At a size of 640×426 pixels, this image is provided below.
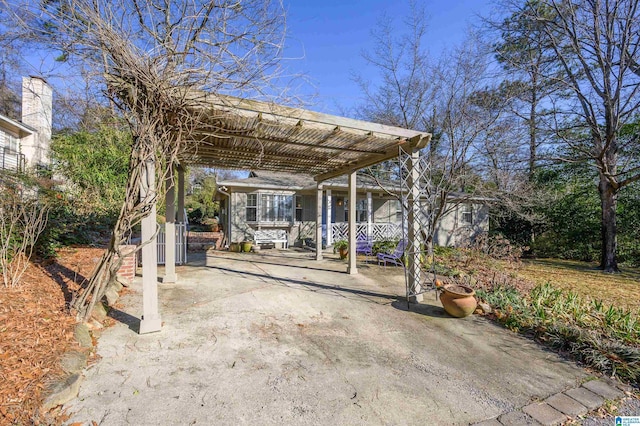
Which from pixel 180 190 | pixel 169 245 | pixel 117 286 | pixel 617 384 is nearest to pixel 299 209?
pixel 180 190

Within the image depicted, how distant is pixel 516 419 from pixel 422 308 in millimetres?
2692

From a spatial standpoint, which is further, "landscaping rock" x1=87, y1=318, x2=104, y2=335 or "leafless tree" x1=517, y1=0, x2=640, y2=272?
"leafless tree" x1=517, y1=0, x2=640, y2=272

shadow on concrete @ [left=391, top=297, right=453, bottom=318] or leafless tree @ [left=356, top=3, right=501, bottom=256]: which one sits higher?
leafless tree @ [left=356, top=3, right=501, bottom=256]

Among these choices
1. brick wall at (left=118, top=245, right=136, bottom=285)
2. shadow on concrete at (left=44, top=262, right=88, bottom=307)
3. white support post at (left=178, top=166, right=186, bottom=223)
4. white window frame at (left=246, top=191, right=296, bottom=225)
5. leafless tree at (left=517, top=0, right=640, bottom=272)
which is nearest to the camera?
shadow on concrete at (left=44, top=262, right=88, bottom=307)

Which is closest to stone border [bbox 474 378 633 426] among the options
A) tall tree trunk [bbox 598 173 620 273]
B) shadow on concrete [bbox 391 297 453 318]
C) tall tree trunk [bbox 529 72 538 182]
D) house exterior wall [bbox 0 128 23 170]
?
shadow on concrete [bbox 391 297 453 318]

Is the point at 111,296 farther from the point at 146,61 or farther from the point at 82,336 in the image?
the point at 146,61

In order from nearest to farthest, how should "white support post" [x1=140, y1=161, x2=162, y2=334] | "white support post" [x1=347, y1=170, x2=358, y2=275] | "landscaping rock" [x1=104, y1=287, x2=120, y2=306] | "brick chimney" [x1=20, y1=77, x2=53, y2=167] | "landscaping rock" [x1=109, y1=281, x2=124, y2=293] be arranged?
"white support post" [x1=140, y1=161, x2=162, y2=334] < "landscaping rock" [x1=104, y1=287, x2=120, y2=306] < "landscaping rock" [x1=109, y1=281, x2=124, y2=293] < "white support post" [x1=347, y1=170, x2=358, y2=275] < "brick chimney" [x1=20, y1=77, x2=53, y2=167]

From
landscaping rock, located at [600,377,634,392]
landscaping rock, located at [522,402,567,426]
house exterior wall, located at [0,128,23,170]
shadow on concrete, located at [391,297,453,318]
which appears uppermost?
house exterior wall, located at [0,128,23,170]

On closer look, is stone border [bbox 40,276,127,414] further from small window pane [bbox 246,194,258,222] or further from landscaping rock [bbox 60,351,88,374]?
small window pane [bbox 246,194,258,222]

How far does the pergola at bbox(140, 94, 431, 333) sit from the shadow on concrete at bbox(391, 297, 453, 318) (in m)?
0.72

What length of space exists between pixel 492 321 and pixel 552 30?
1002 cm

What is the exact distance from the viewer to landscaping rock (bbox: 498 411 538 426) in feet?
7.55

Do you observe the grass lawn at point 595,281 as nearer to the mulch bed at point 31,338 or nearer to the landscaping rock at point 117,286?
the mulch bed at point 31,338

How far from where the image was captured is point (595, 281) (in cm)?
808
